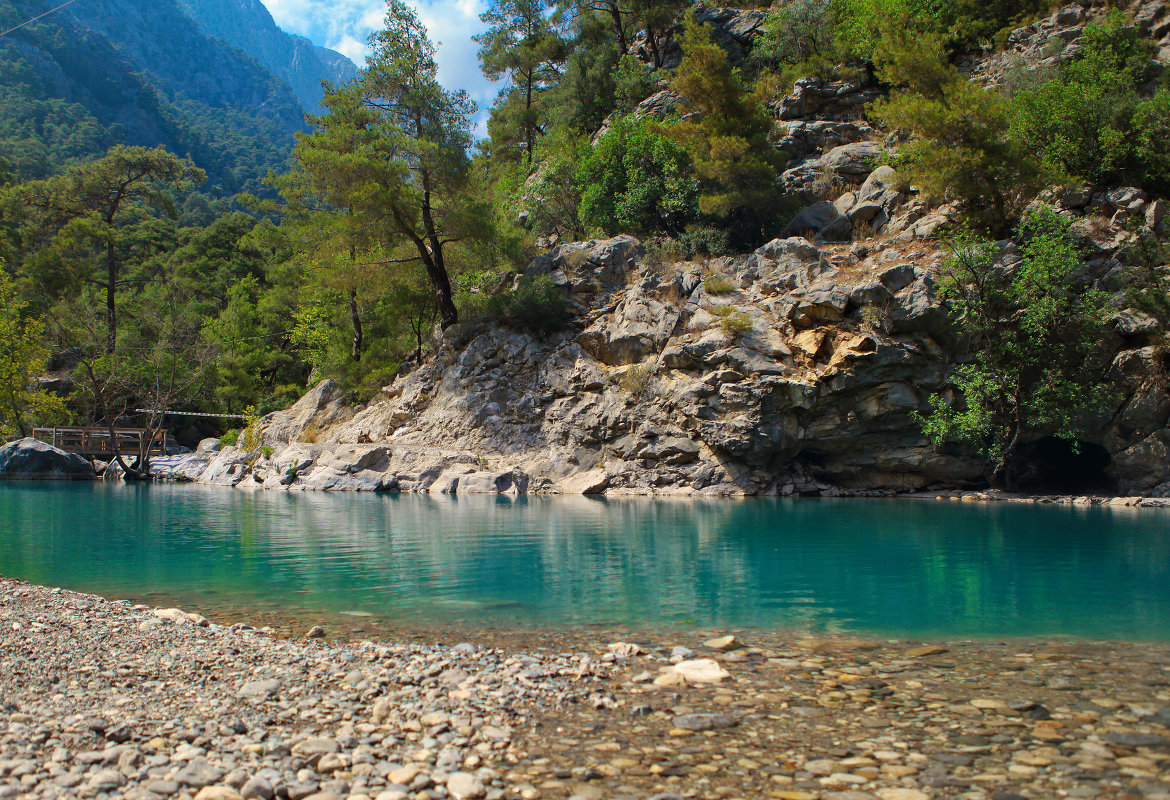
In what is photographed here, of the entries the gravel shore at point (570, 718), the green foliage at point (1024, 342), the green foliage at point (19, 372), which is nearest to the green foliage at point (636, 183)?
the green foliage at point (1024, 342)

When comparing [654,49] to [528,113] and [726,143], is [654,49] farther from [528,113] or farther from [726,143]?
[726,143]

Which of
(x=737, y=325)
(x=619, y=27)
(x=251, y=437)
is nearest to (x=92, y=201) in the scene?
(x=251, y=437)

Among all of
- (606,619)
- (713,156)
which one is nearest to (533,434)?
(713,156)

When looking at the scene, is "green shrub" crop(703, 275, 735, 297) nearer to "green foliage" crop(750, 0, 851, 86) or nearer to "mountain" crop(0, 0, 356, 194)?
"green foliage" crop(750, 0, 851, 86)

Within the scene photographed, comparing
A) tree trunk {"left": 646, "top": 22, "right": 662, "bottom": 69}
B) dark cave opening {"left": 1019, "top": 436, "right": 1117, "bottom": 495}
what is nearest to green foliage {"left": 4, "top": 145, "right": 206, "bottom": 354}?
tree trunk {"left": 646, "top": 22, "right": 662, "bottom": 69}

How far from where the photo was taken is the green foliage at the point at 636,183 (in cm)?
3456

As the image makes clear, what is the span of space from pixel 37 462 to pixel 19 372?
6034 mm

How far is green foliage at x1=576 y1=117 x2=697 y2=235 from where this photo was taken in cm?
3456

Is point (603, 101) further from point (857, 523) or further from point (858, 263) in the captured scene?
point (857, 523)

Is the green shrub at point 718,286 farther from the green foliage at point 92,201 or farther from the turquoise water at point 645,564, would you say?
the green foliage at point 92,201

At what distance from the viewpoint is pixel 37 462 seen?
34719 millimetres

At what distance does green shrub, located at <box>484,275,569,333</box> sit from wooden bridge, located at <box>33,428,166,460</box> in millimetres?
20691

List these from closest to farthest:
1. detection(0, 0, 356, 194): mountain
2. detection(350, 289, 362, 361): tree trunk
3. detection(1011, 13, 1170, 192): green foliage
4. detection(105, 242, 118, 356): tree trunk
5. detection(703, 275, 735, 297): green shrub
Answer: detection(1011, 13, 1170, 192): green foliage → detection(703, 275, 735, 297): green shrub → detection(350, 289, 362, 361): tree trunk → detection(105, 242, 118, 356): tree trunk → detection(0, 0, 356, 194): mountain

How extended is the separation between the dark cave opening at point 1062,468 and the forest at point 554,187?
4577 mm
